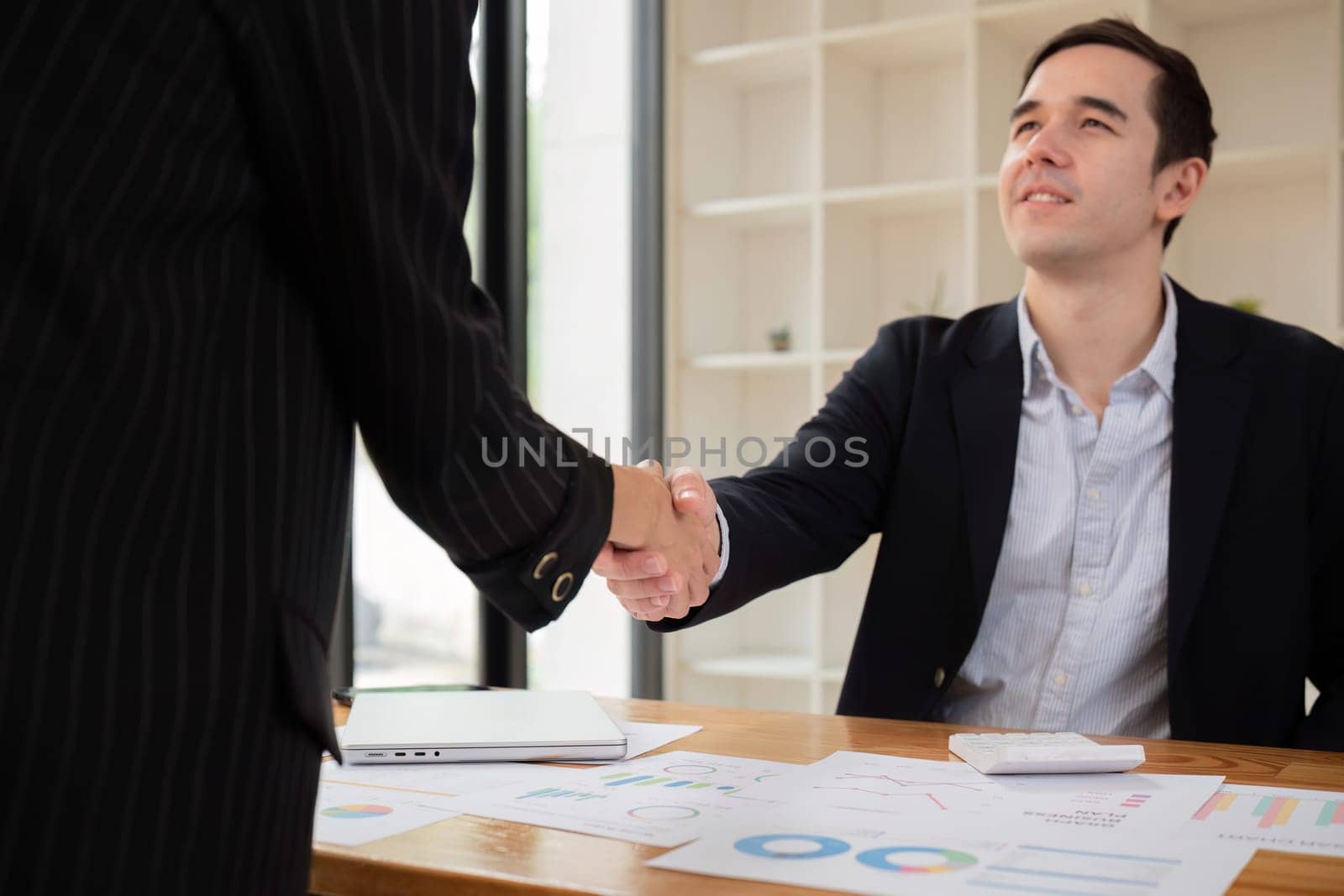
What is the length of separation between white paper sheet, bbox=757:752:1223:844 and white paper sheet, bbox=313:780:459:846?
0.29m

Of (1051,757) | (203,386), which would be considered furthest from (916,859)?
(203,386)

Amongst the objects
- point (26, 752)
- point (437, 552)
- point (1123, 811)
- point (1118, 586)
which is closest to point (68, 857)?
point (26, 752)

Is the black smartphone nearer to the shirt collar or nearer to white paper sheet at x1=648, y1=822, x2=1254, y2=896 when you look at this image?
white paper sheet at x1=648, y1=822, x2=1254, y2=896

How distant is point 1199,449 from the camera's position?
180 centimetres

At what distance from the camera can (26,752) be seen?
0.60 m

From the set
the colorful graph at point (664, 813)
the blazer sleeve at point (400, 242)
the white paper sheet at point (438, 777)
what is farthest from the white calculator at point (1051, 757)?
the blazer sleeve at point (400, 242)

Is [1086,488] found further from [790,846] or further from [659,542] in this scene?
[790,846]

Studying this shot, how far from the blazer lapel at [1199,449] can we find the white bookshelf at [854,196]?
1.12 meters

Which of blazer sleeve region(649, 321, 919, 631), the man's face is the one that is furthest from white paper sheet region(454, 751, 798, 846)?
the man's face

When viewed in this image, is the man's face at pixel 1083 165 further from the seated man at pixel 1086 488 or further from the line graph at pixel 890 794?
the line graph at pixel 890 794

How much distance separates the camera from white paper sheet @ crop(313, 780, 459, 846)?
3.14 feet

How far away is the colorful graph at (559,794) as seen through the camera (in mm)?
1064

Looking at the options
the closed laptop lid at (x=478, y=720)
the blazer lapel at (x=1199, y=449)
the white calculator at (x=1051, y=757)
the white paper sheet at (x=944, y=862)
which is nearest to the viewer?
the white paper sheet at (x=944, y=862)

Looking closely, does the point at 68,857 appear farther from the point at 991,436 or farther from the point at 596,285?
the point at 596,285
